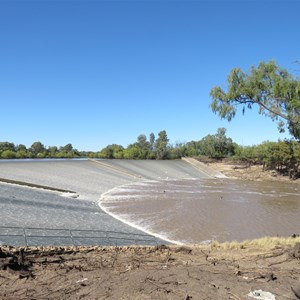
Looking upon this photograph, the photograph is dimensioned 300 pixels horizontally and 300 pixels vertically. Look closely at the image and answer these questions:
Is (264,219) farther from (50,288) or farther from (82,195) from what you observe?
(50,288)

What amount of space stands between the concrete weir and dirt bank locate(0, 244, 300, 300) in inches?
58.7

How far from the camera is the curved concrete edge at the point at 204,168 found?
58.2 metres

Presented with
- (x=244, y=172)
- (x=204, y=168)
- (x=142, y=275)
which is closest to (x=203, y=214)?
(x=142, y=275)

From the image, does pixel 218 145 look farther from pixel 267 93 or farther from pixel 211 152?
pixel 267 93

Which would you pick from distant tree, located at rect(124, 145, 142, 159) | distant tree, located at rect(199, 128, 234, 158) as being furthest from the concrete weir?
distant tree, located at rect(199, 128, 234, 158)

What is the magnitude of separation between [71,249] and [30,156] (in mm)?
52216

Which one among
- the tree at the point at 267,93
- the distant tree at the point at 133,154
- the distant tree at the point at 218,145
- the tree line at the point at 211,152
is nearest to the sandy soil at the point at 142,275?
the tree at the point at 267,93

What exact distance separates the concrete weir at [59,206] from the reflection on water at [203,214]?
5.30 ft

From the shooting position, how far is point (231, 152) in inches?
3191

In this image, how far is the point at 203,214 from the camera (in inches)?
885

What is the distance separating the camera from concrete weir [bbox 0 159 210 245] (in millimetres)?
12008

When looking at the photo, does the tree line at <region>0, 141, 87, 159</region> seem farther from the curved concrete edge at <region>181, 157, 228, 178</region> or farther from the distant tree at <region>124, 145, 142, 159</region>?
the curved concrete edge at <region>181, 157, 228, 178</region>

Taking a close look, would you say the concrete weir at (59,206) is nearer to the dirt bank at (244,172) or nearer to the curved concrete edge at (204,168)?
the curved concrete edge at (204,168)

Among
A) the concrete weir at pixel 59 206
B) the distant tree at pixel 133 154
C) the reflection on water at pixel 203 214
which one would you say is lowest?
the reflection on water at pixel 203 214
